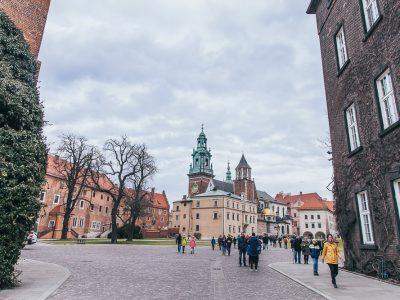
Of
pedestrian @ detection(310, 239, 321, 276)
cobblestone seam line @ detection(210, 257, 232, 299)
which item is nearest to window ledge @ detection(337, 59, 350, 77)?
pedestrian @ detection(310, 239, 321, 276)

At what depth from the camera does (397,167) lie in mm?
10922

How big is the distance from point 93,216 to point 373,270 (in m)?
72.1

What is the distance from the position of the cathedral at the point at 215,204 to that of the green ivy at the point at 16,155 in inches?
2929

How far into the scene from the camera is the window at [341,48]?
1585 centimetres

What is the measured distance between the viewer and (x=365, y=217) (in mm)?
13812

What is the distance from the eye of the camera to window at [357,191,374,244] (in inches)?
528

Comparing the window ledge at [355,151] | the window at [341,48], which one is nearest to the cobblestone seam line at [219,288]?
the window ledge at [355,151]

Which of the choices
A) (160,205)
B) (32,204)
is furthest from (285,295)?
(160,205)

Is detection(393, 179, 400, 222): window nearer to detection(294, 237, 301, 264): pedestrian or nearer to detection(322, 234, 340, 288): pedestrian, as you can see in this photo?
detection(322, 234, 340, 288): pedestrian

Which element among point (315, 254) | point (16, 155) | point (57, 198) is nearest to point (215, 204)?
point (57, 198)

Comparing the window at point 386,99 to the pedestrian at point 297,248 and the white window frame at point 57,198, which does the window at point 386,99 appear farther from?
the white window frame at point 57,198

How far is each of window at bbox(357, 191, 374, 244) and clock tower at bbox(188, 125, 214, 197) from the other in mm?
87412

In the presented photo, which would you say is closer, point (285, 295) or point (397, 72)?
point (285, 295)

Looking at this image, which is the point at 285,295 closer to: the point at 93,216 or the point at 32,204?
the point at 32,204
